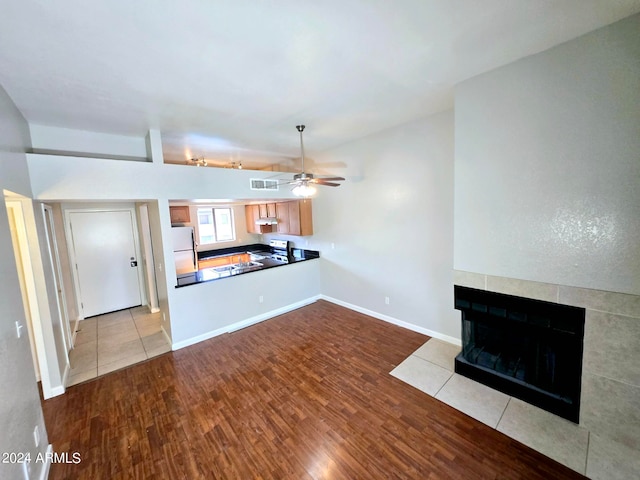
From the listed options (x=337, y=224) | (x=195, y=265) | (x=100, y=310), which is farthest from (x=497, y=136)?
(x=100, y=310)

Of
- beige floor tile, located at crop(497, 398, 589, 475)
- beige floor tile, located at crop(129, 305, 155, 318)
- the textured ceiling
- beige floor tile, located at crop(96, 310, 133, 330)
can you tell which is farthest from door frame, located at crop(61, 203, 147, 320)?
beige floor tile, located at crop(497, 398, 589, 475)

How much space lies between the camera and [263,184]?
14.9 ft

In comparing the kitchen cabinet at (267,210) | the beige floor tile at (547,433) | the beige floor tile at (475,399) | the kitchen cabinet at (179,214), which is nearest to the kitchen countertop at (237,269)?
the kitchen cabinet at (267,210)

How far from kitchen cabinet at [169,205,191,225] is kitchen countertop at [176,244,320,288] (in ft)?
3.70

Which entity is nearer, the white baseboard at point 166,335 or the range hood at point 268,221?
the white baseboard at point 166,335

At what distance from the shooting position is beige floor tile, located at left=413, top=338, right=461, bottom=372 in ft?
9.96

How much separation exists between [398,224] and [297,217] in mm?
2201

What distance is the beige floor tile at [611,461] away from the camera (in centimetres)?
172

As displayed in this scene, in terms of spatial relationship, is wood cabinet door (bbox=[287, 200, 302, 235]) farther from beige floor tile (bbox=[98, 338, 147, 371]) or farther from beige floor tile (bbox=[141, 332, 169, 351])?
beige floor tile (bbox=[98, 338, 147, 371])

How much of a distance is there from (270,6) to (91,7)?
3.18 ft

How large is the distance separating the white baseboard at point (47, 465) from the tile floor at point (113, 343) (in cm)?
115

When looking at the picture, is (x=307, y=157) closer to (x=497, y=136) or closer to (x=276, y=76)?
(x=276, y=76)

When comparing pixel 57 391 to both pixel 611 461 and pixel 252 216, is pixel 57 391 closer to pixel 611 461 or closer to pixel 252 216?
pixel 252 216

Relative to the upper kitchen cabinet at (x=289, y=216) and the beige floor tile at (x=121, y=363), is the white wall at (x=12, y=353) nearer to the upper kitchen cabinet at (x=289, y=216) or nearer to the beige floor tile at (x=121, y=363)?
the beige floor tile at (x=121, y=363)
